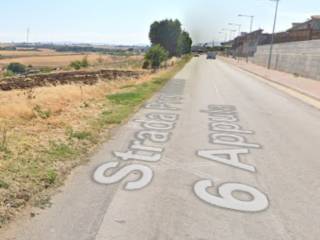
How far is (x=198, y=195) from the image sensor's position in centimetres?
530

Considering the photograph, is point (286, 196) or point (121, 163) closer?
point (286, 196)

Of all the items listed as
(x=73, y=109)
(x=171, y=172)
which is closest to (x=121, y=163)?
(x=171, y=172)

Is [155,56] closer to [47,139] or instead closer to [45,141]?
[47,139]

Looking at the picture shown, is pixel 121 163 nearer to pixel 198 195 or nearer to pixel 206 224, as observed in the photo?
pixel 198 195

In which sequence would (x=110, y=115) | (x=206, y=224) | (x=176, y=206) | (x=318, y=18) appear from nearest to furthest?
(x=206, y=224)
(x=176, y=206)
(x=110, y=115)
(x=318, y=18)

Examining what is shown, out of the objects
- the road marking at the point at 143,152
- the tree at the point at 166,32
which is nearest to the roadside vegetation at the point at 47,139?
the road marking at the point at 143,152

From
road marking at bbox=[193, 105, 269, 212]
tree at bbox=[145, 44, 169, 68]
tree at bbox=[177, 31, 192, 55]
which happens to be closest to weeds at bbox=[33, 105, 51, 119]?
road marking at bbox=[193, 105, 269, 212]

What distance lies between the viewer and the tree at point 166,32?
7138 centimetres

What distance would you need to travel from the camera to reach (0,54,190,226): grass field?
5000 mm

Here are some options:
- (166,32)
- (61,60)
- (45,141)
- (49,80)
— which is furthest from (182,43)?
(45,141)

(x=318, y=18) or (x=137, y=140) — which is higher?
(x=318, y=18)

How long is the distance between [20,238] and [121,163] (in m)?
2.92

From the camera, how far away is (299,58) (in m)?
39.8

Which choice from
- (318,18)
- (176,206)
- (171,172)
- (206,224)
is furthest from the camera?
(318,18)
